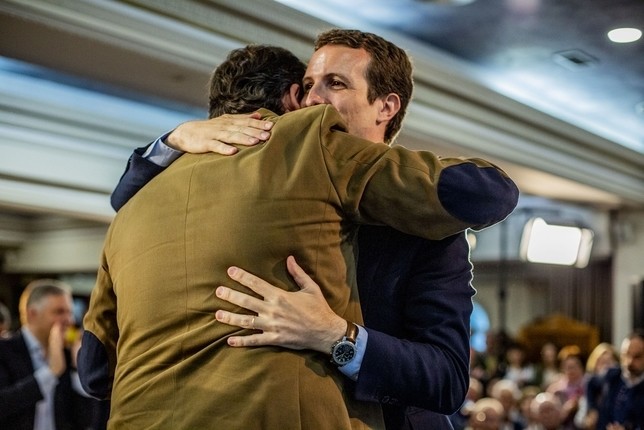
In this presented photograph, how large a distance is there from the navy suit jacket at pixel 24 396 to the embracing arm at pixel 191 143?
2523 millimetres

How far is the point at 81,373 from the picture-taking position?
1535 mm

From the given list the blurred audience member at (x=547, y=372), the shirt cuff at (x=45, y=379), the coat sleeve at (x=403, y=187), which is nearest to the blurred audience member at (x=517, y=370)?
the blurred audience member at (x=547, y=372)

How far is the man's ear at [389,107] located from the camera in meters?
1.56

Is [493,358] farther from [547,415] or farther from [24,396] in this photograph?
[24,396]

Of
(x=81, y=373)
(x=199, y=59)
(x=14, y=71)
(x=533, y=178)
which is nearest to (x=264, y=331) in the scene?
(x=81, y=373)

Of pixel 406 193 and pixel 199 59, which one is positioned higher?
pixel 199 59

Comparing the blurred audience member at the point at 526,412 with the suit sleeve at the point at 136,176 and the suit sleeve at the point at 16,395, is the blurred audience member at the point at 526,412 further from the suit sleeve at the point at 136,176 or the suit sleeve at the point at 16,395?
the suit sleeve at the point at 136,176

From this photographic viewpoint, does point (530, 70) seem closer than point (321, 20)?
No

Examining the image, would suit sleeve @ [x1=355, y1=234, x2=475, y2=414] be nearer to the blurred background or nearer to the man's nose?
the man's nose

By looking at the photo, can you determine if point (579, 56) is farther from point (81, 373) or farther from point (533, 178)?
point (81, 373)

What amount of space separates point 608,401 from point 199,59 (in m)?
3.45

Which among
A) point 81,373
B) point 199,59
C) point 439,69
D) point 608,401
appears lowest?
point 608,401

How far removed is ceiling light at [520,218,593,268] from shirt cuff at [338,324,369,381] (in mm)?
7666

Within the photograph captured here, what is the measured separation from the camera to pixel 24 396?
12.3 feet
